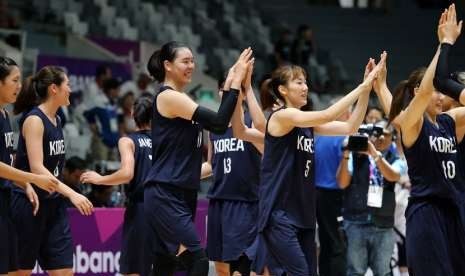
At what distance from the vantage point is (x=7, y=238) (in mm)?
6859

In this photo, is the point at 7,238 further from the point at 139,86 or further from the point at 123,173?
the point at 139,86

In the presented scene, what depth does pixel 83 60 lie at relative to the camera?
1575 cm

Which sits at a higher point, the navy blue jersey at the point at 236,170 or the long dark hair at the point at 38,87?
the long dark hair at the point at 38,87

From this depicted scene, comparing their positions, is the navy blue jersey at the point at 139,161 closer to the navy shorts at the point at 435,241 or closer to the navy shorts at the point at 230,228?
the navy shorts at the point at 230,228

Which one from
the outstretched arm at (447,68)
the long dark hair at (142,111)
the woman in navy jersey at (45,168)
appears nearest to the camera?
the outstretched arm at (447,68)

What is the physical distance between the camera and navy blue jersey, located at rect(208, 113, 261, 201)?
813 cm

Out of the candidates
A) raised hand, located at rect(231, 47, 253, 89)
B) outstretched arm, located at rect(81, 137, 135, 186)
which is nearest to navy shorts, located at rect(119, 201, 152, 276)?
outstretched arm, located at rect(81, 137, 135, 186)

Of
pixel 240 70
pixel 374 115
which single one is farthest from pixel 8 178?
pixel 374 115

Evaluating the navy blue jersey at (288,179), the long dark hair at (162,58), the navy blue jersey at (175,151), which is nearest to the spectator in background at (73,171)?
the long dark hair at (162,58)

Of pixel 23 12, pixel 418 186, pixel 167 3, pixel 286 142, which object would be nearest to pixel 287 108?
pixel 286 142

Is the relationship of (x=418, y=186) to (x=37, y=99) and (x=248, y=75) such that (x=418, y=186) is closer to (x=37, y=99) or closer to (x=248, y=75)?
(x=248, y=75)

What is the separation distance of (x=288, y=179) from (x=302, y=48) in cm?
1286

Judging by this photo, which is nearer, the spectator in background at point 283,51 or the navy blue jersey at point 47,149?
the navy blue jersey at point 47,149

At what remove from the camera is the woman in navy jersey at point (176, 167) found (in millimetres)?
6676
